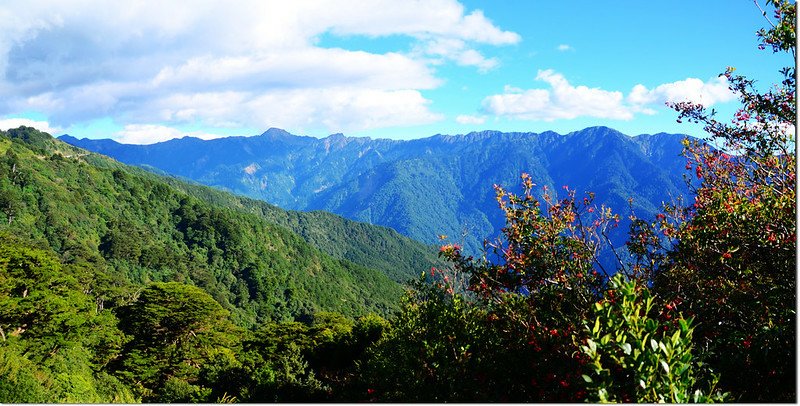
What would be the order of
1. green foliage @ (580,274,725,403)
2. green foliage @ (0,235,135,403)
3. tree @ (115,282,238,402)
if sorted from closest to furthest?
green foliage @ (580,274,725,403) < green foliage @ (0,235,135,403) < tree @ (115,282,238,402)

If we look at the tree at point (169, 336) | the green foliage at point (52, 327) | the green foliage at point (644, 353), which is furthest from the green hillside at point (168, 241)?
the green foliage at point (644, 353)

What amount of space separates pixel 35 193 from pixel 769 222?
133830 millimetres

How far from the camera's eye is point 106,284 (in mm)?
65125

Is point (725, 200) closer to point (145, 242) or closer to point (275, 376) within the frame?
point (275, 376)

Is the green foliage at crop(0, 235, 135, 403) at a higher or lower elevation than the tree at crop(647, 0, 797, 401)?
lower

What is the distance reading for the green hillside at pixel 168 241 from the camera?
333 ft

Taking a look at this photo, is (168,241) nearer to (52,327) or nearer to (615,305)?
(52,327)

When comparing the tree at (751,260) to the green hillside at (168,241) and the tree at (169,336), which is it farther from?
the green hillside at (168,241)

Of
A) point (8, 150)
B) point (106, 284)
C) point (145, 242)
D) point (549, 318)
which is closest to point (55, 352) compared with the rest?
point (549, 318)

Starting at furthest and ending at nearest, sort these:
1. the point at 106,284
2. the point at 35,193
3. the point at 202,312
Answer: the point at 35,193, the point at 106,284, the point at 202,312

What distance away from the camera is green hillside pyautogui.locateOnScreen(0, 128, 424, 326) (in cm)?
10156

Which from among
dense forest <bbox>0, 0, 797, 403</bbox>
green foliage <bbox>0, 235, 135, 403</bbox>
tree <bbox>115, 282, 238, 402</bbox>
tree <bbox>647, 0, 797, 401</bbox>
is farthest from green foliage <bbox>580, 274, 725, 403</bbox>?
tree <bbox>115, 282, 238, 402</bbox>

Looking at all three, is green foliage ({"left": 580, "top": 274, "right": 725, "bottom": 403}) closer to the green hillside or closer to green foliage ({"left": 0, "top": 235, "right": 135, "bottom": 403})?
green foliage ({"left": 0, "top": 235, "right": 135, "bottom": 403})

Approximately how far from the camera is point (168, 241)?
12638 cm
